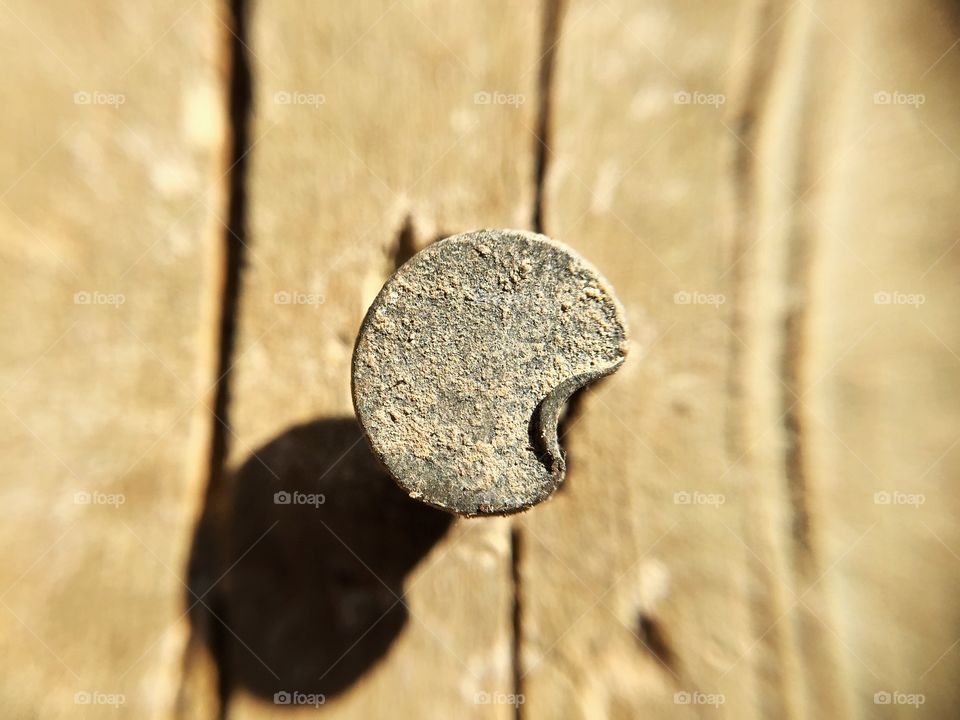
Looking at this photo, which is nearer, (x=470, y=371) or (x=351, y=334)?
(x=470, y=371)

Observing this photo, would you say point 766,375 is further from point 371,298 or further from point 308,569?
point 308,569

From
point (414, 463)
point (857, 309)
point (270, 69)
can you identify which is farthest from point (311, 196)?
point (857, 309)

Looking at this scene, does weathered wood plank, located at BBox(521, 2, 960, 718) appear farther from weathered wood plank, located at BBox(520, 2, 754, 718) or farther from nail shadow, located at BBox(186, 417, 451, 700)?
nail shadow, located at BBox(186, 417, 451, 700)

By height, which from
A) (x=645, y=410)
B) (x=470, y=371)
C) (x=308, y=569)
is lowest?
(x=308, y=569)

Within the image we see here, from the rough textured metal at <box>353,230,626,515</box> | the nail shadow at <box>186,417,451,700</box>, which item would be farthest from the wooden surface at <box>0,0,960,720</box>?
the rough textured metal at <box>353,230,626,515</box>

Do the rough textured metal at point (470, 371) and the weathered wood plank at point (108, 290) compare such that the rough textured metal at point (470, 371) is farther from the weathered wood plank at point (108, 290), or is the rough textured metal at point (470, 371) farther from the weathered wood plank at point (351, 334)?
the weathered wood plank at point (108, 290)

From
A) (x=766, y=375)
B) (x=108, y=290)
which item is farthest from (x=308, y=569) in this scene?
(x=766, y=375)

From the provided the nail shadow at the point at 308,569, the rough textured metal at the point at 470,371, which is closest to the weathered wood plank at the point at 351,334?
the nail shadow at the point at 308,569
